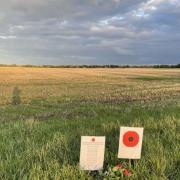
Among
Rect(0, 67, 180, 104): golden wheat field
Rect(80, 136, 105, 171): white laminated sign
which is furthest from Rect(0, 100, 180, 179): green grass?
Rect(0, 67, 180, 104): golden wheat field

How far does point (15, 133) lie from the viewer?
6.88 meters

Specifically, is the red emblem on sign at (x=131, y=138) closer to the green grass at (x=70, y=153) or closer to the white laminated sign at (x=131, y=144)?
the white laminated sign at (x=131, y=144)

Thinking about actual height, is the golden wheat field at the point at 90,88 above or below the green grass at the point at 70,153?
below

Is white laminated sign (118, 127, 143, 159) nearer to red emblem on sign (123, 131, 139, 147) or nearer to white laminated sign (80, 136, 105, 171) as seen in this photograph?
red emblem on sign (123, 131, 139, 147)

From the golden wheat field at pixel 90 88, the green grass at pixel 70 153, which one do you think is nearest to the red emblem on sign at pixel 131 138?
the green grass at pixel 70 153

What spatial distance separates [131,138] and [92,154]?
22.2 inches

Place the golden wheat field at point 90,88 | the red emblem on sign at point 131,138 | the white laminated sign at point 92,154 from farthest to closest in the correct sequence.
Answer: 1. the golden wheat field at point 90,88
2. the red emblem on sign at point 131,138
3. the white laminated sign at point 92,154

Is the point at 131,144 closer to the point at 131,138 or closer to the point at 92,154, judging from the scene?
the point at 131,138

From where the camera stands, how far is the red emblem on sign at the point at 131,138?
4.45m

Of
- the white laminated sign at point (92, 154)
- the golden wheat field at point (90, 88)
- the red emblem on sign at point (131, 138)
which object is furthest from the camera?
the golden wheat field at point (90, 88)

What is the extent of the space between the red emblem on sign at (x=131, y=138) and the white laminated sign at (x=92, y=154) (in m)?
0.36

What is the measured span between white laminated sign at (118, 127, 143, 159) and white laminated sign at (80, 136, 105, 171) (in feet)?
1.00

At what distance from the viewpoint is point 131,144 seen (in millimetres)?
4469

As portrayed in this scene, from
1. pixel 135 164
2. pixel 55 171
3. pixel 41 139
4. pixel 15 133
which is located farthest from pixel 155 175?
pixel 15 133
